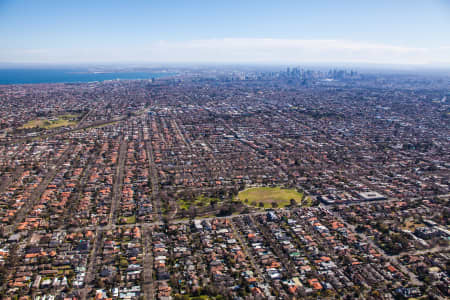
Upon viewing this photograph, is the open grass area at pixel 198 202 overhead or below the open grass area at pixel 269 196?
overhead

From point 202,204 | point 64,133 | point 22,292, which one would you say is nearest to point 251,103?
point 64,133

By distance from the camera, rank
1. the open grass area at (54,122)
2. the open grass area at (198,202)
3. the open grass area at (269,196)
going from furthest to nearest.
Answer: the open grass area at (54,122)
the open grass area at (269,196)
the open grass area at (198,202)

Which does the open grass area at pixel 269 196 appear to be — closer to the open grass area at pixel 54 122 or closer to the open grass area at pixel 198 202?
the open grass area at pixel 198 202

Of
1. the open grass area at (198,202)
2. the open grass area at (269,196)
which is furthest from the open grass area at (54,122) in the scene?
the open grass area at (269,196)

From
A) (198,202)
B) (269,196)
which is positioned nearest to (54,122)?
(198,202)

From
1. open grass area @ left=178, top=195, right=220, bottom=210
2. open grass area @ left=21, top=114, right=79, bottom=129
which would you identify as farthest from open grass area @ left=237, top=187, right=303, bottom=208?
open grass area @ left=21, top=114, right=79, bottom=129

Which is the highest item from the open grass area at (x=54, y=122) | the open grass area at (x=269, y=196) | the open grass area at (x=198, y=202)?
the open grass area at (x=54, y=122)

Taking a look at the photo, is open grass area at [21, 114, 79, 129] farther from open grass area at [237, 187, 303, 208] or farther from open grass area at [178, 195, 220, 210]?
open grass area at [237, 187, 303, 208]
